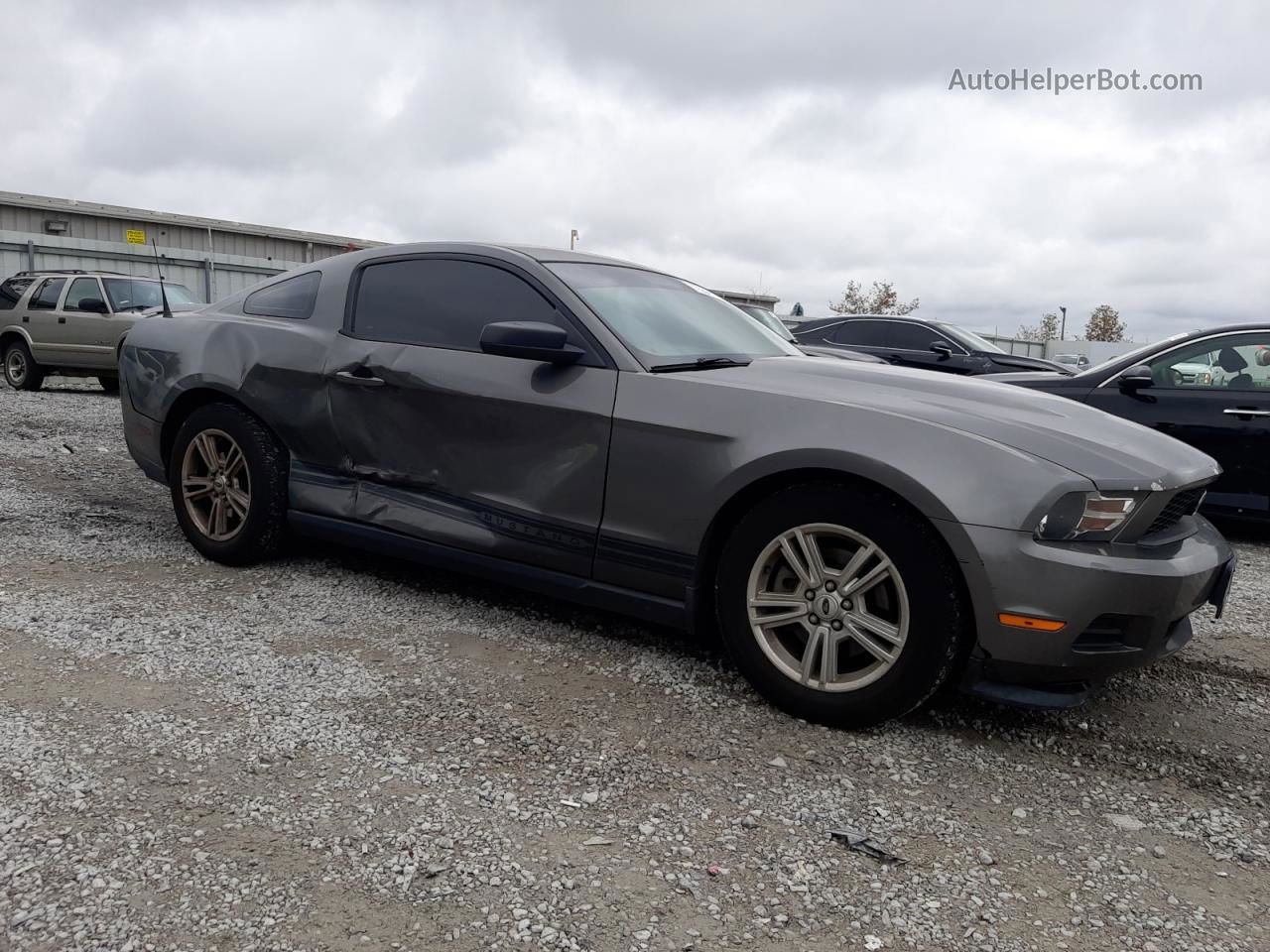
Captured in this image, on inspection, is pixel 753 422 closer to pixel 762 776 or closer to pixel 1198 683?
pixel 762 776

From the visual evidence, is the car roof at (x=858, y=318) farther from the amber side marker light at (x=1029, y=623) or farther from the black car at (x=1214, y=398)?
the amber side marker light at (x=1029, y=623)

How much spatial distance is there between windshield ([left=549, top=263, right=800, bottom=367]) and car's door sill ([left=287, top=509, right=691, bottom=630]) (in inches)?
32.2

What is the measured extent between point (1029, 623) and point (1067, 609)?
0.11m

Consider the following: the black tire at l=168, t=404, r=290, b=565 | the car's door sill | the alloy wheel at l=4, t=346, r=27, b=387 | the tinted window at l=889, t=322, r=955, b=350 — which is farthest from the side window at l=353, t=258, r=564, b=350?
the alloy wheel at l=4, t=346, r=27, b=387

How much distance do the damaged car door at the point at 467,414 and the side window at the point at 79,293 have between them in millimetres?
10529

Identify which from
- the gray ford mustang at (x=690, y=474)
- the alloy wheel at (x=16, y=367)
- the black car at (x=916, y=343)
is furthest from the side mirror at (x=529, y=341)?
the alloy wheel at (x=16, y=367)

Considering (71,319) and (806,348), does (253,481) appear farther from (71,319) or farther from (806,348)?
(71,319)

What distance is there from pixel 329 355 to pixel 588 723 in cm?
205

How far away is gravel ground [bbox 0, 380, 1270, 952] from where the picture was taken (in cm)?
206

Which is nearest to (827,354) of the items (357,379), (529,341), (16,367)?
(529,341)

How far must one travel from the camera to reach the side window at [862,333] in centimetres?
1138

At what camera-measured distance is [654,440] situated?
3260 millimetres

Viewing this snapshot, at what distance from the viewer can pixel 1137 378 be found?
246 inches

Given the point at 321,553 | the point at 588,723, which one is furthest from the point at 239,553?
the point at 588,723
